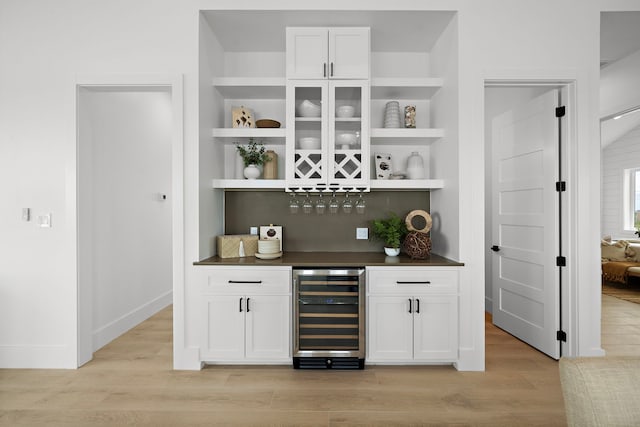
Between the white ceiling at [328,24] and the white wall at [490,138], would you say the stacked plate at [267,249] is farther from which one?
the white wall at [490,138]

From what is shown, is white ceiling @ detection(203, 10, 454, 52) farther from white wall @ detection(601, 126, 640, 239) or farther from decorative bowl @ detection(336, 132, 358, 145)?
white wall @ detection(601, 126, 640, 239)

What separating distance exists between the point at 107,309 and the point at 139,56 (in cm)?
234

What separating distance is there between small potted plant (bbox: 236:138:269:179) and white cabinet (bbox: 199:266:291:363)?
3.05 feet

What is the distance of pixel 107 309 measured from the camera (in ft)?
11.6

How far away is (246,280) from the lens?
2.88 metres

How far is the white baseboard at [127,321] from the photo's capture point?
132 inches

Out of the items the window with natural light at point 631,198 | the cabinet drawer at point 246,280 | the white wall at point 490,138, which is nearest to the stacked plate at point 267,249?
the cabinet drawer at point 246,280

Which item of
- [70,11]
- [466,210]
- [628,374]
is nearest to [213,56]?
[70,11]

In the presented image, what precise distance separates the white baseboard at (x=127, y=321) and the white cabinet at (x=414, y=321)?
2.46 meters

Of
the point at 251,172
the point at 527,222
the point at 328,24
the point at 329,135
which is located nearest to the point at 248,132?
the point at 251,172

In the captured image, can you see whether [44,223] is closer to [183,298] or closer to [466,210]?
[183,298]

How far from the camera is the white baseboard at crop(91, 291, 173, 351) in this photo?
336 centimetres

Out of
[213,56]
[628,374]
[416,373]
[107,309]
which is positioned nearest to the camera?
[628,374]

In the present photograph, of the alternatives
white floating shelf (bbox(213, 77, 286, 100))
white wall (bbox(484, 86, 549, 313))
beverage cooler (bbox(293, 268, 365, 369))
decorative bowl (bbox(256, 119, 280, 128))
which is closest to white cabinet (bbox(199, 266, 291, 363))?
beverage cooler (bbox(293, 268, 365, 369))
